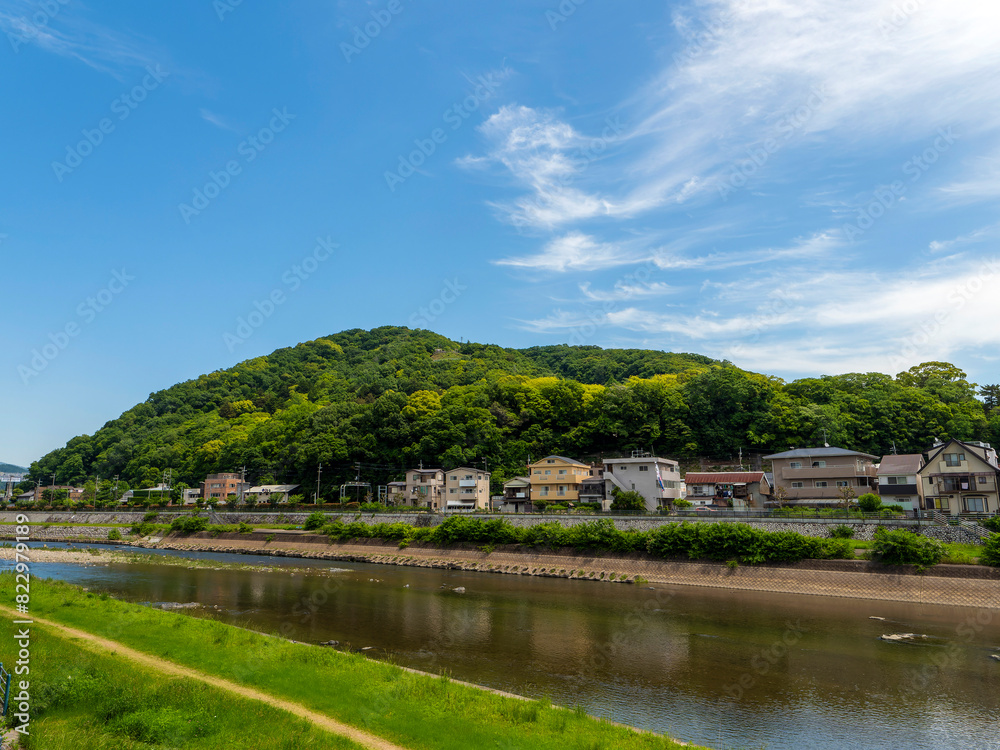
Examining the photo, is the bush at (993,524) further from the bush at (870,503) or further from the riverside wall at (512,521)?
the bush at (870,503)

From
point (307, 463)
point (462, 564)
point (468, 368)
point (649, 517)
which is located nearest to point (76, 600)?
point (462, 564)

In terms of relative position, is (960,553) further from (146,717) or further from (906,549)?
(146,717)

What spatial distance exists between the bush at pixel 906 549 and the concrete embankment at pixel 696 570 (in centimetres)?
46

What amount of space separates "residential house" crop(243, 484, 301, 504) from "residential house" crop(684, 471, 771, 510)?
184 ft

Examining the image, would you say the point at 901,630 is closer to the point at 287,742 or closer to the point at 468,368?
the point at 287,742

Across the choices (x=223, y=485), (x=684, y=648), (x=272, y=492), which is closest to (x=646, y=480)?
(x=684, y=648)

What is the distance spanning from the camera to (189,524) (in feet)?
216

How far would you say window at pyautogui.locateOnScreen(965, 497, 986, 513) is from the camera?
39.7 metres

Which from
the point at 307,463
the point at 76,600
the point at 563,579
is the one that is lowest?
the point at 563,579

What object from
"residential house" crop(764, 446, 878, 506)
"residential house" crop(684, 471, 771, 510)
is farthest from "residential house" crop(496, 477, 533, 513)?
"residential house" crop(764, 446, 878, 506)

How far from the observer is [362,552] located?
53.5m

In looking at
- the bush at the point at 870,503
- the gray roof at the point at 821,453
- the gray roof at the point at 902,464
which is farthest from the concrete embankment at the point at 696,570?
the gray roof at the point at 821,453

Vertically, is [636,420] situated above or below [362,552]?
above

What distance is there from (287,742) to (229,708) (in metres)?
2.52
